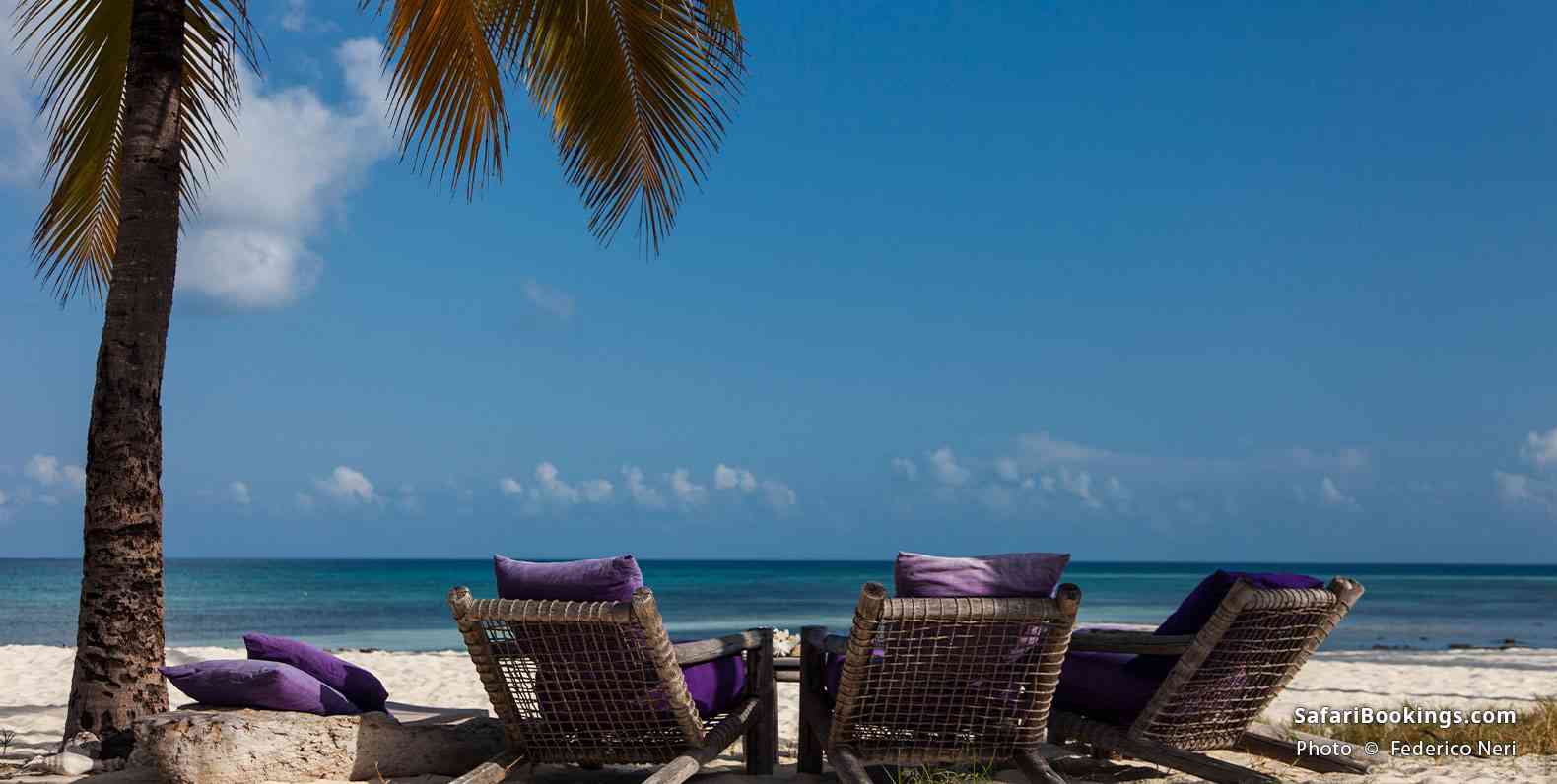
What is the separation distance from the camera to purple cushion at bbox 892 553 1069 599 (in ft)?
11.9

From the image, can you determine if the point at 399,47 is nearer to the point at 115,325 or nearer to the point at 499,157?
the point at 499,157

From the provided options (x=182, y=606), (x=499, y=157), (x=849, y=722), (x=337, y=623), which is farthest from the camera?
(x=182, y=606)

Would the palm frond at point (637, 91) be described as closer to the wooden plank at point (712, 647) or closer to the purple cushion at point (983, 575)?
the wooden plank at point (712, 647)

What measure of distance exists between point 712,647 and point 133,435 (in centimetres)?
254

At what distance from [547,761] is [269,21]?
3589 mm

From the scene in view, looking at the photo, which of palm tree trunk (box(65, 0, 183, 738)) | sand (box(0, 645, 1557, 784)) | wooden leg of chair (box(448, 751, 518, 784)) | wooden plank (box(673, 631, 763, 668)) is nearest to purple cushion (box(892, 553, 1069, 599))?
wooden plank (box(673, 631, 763, 668))

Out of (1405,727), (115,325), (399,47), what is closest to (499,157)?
(399,47)

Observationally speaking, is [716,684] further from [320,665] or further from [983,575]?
[320,665]

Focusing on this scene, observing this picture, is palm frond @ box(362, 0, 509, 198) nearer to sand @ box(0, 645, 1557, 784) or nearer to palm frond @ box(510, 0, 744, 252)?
palm frond @ box(510, 0, 744, 252)

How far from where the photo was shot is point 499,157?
19.9 ft

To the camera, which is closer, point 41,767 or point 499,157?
point 41,767

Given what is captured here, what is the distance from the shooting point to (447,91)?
18.8 ft

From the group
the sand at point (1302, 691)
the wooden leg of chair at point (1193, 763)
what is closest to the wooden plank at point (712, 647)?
the sand at point (1302, 691)

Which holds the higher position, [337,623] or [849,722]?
[849,722]
